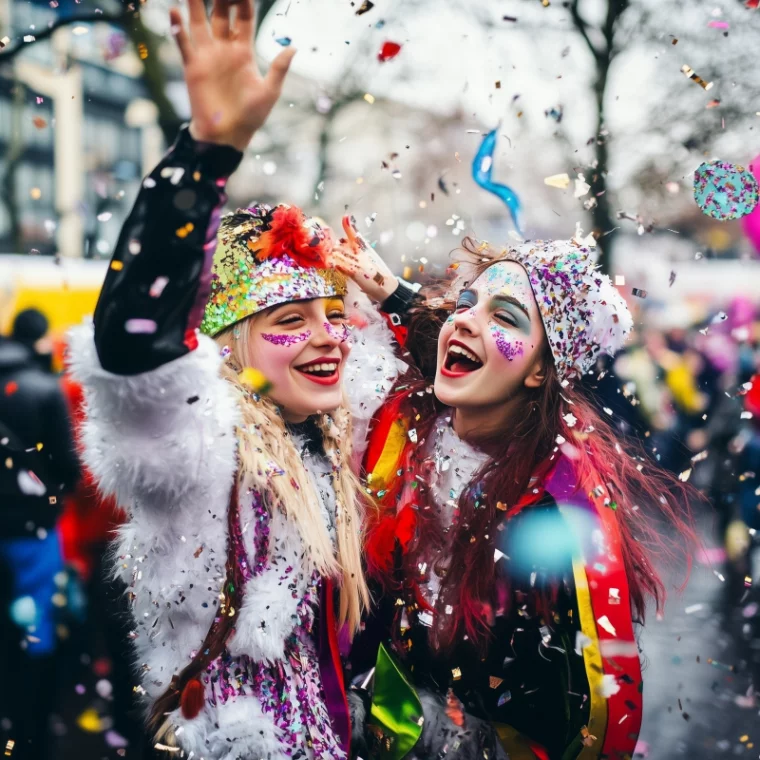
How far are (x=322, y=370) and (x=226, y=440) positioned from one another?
0.46 m

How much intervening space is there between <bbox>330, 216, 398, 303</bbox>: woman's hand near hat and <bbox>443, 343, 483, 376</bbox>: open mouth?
425 millimetres

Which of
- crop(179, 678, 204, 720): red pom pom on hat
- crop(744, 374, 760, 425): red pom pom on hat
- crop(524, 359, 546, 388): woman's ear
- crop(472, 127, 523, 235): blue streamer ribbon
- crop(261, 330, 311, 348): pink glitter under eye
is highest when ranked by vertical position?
crop(472, 127, 523, 235): blue streamer ribbon

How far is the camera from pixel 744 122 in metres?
4.38

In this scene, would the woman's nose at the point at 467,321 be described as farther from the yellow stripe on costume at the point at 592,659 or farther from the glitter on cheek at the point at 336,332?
the yellow stripe on costume at the point at 592,659

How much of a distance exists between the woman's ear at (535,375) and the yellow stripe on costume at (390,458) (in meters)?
0.46

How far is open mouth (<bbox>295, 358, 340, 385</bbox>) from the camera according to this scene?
190 cm

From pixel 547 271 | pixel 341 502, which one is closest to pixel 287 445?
pixel 341 502

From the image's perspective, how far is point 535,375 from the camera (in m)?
2.10

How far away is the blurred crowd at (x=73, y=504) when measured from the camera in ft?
8.66

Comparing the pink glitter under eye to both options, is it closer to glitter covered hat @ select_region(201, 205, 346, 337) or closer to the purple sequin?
Result: glitter covered hat @ select_region(201, 205, 346, 337)

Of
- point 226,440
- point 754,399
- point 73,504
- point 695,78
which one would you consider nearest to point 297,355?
point 226,440

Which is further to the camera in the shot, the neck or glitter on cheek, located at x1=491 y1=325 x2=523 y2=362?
the neck

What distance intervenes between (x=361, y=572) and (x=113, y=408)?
929mm

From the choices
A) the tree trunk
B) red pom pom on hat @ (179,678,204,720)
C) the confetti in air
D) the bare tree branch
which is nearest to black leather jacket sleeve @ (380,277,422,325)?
the confetti in air
